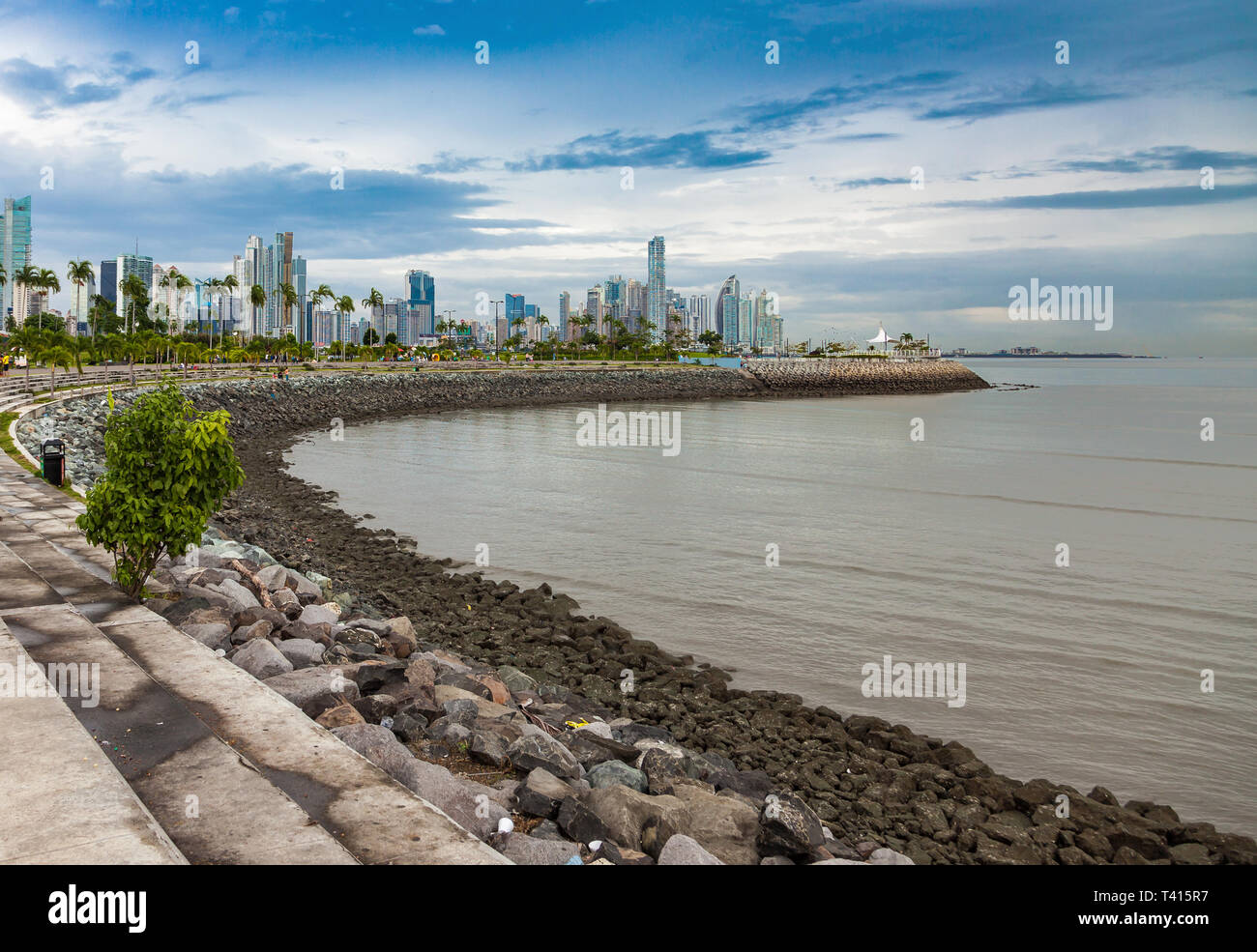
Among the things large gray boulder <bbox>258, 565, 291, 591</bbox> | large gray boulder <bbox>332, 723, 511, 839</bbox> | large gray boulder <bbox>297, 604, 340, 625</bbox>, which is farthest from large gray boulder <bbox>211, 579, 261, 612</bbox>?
large gray boulder <bbox>332, 723, 511, 839</bbox>

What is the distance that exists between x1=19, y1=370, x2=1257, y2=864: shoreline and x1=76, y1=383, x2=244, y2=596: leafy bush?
5.01 meters

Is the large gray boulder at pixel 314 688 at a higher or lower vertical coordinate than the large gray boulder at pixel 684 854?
higher

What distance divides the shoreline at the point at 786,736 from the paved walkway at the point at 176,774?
461 cm

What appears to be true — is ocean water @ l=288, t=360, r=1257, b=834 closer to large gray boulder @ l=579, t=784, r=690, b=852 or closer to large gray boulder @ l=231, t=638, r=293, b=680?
large gray boulder @ l=579, t=784, r=690, b=852

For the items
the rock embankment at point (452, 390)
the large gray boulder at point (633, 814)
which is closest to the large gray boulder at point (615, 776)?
the large gray boulder at point (633, 814)

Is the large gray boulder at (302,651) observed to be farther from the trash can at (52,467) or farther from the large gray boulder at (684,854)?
the trash can at (52,467)

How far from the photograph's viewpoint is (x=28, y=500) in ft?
52.2

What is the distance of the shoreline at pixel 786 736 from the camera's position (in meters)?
8.22

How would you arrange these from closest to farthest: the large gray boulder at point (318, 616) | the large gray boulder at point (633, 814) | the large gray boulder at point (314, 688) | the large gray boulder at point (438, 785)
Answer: the large gray boulder at point (438, 785)
the large gray boulder at point (633, 814)
the large gray boulder at point (314, 688)
the large gray boulder at point (318, 616)

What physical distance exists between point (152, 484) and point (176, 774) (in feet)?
16.0

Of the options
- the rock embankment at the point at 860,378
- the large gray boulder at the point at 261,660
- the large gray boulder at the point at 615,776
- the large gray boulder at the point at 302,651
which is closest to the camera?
the large gray boulder at the point at 615,776

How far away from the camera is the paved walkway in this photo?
480 centimetres
